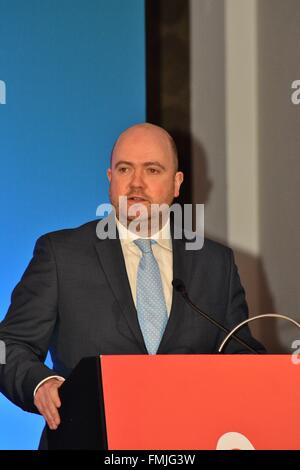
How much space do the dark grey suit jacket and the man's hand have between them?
0.26 m

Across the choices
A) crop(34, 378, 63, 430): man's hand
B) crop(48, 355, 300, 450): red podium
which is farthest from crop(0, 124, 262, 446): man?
crop(48, 355, 300, 450): red podium


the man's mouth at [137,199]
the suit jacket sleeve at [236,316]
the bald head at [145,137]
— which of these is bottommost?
the suit jacket sleeve at [236,316]

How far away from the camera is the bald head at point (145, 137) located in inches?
113

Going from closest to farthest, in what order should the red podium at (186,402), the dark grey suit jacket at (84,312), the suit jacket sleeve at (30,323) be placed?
the red podium at (186,402) → the suit jacket sleeve at (30,323) → the dark grey suit jacket at (84,312)

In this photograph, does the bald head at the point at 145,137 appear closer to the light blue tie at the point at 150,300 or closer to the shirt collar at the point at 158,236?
the shirt collar at the point at 158,236

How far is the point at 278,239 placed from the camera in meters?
3.97

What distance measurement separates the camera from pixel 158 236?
2.88 metres

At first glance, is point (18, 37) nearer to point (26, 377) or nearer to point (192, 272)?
point (192, 272)

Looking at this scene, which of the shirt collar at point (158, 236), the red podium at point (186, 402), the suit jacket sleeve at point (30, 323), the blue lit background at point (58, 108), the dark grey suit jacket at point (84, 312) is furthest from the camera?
the blue lit background at point (58, 108)

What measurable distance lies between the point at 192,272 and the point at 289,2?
1584 millimetres

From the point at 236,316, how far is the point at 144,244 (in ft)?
1.23

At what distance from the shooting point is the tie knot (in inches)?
110

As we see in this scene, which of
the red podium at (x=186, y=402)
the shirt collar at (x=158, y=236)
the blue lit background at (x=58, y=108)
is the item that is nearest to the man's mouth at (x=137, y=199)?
the shirt collar at (x=158, y=236)

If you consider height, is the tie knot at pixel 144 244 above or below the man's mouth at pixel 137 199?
below
